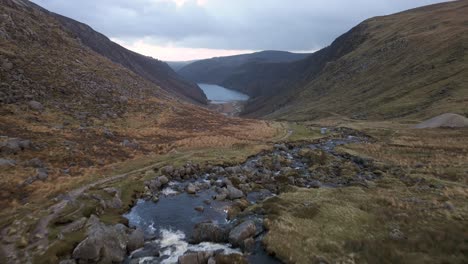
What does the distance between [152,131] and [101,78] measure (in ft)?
109

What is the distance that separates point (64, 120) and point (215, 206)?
4186 cm

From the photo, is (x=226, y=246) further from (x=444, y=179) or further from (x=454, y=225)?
(x=444, y=179)

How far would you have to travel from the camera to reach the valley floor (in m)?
23.1

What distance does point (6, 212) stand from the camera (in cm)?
2834

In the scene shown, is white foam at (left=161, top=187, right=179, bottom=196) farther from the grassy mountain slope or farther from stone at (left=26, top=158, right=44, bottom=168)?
stone at (left=26, top=158, right=44, bottom=168)

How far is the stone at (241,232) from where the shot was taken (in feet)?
82.7

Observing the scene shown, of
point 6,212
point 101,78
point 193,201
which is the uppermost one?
point 101,78

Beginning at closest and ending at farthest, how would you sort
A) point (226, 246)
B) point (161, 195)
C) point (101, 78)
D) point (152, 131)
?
point (226, 246), point (161, 195), point (152, 131), point (101, 78)

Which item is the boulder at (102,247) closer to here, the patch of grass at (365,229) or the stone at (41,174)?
the patch of grass at (365,229)

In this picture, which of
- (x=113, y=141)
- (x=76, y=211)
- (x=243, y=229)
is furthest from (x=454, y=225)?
(x=113, y=141)

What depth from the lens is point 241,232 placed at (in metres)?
25.6

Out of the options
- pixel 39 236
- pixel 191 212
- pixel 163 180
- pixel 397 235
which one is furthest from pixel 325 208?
pixel 39 236

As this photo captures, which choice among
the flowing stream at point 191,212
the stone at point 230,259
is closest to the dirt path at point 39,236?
the flowing stream at point 191,212

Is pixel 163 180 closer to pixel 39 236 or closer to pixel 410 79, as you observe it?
pixel 39 236
